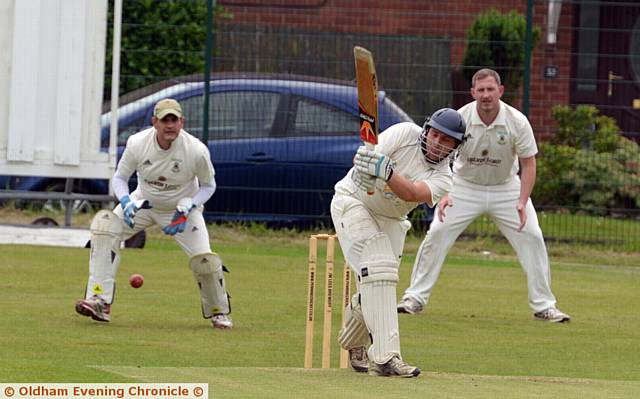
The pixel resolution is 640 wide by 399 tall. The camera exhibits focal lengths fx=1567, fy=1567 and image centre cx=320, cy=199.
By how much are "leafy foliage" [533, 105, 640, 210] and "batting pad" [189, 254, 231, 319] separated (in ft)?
23.7

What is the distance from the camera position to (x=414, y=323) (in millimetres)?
12008

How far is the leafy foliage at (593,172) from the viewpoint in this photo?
59.1 ft

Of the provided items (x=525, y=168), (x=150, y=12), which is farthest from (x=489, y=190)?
(x=150, y=12)

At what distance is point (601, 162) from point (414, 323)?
670 centimetres

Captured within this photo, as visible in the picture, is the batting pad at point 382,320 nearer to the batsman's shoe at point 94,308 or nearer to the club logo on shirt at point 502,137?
the batsman's shoe at point 94,308

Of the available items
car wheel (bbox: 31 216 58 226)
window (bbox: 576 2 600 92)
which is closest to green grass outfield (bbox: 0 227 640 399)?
car wheel (bbox: 31 216 58 226)

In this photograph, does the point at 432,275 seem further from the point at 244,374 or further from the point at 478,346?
the point at 244,374

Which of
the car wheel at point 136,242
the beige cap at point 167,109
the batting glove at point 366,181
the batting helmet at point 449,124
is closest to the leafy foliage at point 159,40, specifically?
the car wheel at point 136,242

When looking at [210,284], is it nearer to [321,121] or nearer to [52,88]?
[52,88]

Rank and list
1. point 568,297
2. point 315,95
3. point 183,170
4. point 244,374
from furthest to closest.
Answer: point 315,95 < point 568,297 < point 183,170 < point 244,374

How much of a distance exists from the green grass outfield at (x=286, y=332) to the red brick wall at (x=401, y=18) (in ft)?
10.9

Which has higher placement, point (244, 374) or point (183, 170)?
point (183, 170)

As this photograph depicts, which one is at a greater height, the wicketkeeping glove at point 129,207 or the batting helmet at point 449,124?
the batting helmet at point 449,124

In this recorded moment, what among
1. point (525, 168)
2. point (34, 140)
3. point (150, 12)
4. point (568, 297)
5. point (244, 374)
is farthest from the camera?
point (150, 12)
